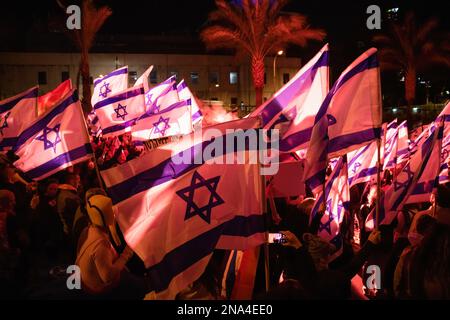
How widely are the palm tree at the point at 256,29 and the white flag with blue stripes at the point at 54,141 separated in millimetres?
22552

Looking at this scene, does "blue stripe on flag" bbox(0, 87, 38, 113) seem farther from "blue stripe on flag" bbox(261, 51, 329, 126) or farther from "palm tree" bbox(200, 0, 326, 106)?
"palm tree" bbox(200, 0, 326, 106)

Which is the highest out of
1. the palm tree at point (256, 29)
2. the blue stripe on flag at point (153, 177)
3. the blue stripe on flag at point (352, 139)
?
the palm tree at point (256, 29)

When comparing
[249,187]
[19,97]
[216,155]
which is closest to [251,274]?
[249,187]

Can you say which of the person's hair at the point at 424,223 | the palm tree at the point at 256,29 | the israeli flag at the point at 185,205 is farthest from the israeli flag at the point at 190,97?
the palm tree at the point at 256,29

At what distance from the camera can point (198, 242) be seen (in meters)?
4.03

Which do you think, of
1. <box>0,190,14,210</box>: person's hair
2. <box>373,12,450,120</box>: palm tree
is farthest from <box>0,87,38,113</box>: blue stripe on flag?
<box>373,12,450,120</box>: palm tree

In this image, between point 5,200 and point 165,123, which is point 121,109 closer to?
point 165,123

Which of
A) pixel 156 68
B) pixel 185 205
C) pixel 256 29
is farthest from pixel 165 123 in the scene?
pixel 156 68

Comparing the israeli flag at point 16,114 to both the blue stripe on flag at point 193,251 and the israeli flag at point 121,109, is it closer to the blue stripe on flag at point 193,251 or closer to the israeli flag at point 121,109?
the israeli flag at point 121,109

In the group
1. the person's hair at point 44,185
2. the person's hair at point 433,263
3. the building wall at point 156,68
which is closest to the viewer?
the person's hair at point 433,263

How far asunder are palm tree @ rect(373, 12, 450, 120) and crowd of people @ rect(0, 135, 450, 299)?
2761 centimetres

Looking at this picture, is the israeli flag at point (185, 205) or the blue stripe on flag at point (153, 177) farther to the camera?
the blue stripe on flag at point (153, 177)

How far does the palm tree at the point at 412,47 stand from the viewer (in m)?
32.3
